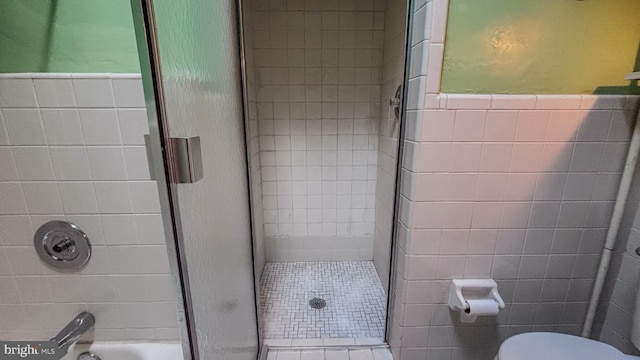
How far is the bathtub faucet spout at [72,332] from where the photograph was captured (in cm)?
92

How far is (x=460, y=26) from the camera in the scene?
0.85 meters

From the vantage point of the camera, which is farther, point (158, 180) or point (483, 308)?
point (483, 308)

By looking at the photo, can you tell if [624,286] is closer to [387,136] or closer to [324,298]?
[387,136]

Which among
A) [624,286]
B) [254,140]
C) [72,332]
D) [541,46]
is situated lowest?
[72,332]

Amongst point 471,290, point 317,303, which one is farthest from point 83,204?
point 471,290

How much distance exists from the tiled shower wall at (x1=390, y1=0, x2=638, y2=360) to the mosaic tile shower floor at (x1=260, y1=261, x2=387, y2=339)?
14.1 inches

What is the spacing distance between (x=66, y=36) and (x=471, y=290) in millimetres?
1672

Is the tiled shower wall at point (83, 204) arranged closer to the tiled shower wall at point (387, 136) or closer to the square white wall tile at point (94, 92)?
the square white wall tile at point (94, 92)

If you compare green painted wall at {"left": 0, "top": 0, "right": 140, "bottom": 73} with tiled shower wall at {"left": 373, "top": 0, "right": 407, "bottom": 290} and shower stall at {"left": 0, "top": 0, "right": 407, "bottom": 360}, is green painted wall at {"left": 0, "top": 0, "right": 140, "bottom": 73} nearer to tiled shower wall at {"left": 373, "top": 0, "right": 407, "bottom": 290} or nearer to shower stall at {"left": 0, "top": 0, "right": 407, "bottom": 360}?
shower stall at {"left": 0, "top": 0, "right": 407, "bottom": 360}

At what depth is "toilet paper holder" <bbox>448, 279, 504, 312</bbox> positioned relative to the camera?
100 cm

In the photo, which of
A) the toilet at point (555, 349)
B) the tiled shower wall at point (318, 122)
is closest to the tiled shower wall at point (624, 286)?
the toilet at point (555, 349)

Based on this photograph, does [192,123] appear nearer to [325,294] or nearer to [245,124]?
[245,124]

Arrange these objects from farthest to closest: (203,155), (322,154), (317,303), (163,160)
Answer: (322,154) → (317,303) → (203,155) → (163,160)

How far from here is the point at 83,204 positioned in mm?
870
